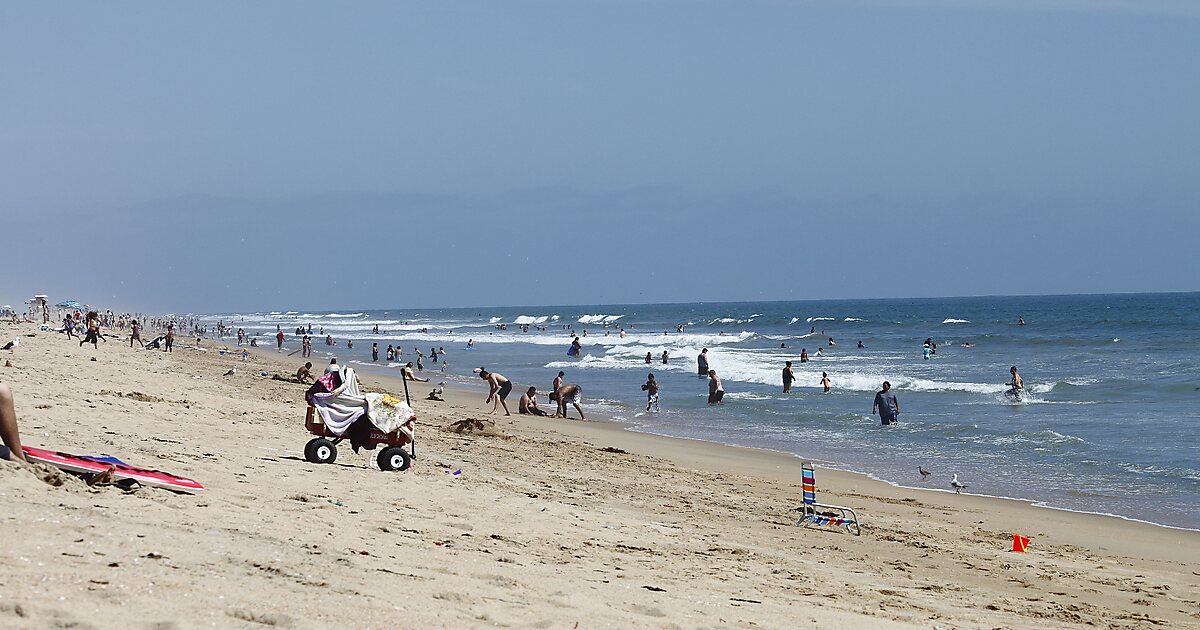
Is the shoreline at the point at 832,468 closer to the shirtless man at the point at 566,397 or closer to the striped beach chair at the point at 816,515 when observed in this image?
the shirtless man at the point at 566,397

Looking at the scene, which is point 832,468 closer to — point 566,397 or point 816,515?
point 816,515

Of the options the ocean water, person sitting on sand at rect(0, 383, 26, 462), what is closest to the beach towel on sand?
person sitting on sand at rect(0, 383, 26, 462)

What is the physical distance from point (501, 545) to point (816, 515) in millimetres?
4298

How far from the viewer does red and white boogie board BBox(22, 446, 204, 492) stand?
290 inches

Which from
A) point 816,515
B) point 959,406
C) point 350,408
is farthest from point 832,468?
point 959,406

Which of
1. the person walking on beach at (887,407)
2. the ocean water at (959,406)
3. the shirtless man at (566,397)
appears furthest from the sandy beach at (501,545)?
the shirtless man at (566,397)

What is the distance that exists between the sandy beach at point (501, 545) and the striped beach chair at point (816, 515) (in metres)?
0.20

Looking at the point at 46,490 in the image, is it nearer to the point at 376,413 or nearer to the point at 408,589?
the point at 408,589

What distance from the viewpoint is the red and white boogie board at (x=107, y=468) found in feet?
24.2

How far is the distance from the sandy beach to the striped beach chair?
0.65ft

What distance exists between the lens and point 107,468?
7.47 meters

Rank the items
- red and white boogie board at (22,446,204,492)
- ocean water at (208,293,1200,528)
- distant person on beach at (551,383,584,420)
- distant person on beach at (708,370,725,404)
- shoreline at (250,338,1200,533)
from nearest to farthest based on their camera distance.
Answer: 1. red and white boogie board at (22,446,204,492)
2. shoreline at (250,338,1200,533)
3. ocean water at (208,293,1200,528)
4. distant person on beach at (551,383,584,420)
5. distant person on beach at (708,370,725,404)

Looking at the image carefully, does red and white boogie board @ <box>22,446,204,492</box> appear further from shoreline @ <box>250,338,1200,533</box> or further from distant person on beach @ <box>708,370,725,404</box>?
distant person on beach @ <box>708,370,725,404</box>

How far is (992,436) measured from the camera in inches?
778
